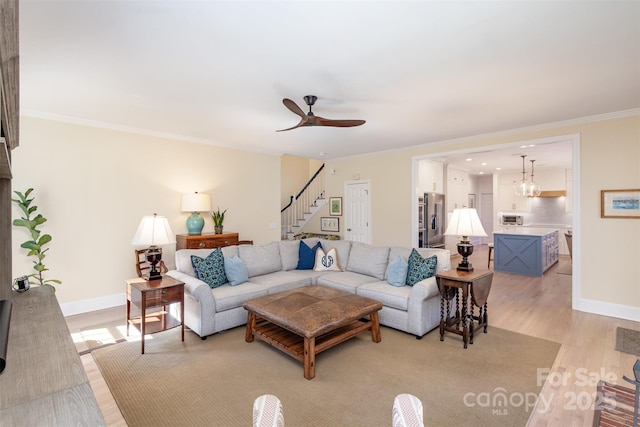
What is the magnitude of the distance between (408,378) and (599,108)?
13.2 ft

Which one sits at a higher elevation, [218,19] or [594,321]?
[218,19]

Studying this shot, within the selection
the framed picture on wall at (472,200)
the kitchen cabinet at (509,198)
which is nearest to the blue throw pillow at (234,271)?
the framed picture on wall at (472,200)

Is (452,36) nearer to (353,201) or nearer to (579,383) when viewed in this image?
(579,383)

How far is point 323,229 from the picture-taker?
8.01 metres

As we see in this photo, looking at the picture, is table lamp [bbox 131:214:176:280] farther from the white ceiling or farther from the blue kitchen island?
the blue kitchen island

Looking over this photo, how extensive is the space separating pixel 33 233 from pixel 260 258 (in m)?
2.73

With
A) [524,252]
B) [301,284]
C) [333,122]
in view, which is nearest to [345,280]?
[301,284]

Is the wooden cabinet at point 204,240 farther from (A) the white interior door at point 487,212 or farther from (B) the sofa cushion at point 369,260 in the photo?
(A) the white interior door at point 487,212

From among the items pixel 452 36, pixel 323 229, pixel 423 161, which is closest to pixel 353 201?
pixel 323 229

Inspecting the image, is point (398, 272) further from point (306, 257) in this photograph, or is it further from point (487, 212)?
point (487, 212)

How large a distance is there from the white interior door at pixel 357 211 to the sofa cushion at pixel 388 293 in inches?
129

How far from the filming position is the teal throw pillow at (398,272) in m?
3.59

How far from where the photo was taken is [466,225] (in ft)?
10.8

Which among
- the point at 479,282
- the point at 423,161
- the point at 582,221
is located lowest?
the point at 479,282
